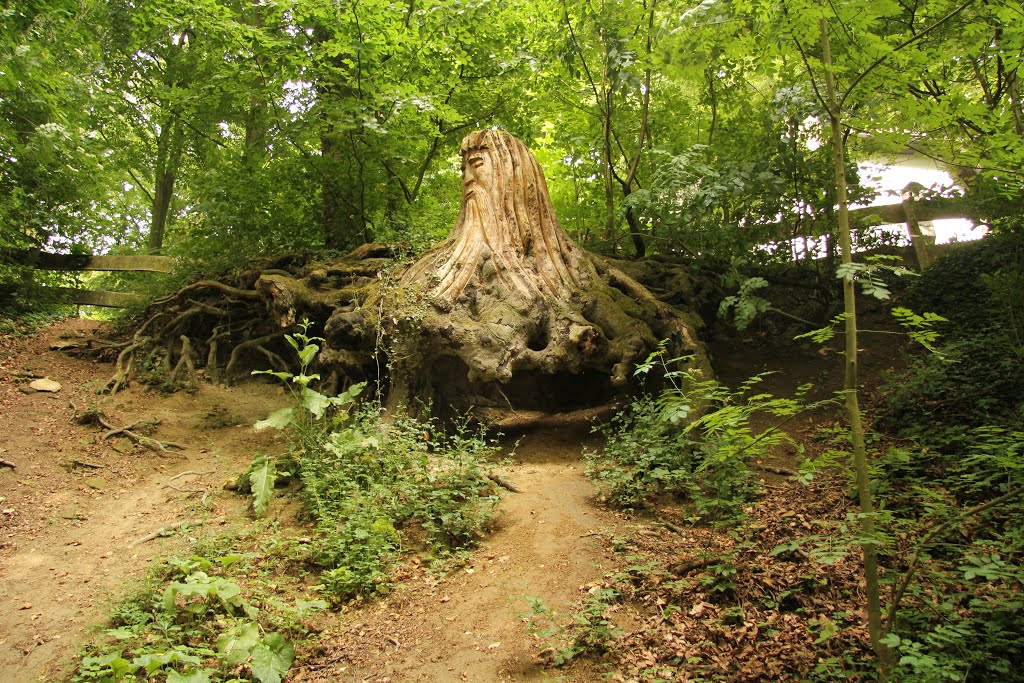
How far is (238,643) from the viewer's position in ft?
12.1

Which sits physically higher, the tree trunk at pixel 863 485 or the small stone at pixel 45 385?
the tree trunk at pixel 863 485

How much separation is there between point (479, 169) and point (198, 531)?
536 cm

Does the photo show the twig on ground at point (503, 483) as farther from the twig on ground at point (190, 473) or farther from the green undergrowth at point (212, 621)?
the twig on ground at point (190, 473)

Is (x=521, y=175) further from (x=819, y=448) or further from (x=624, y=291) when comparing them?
(x=819, y=448)

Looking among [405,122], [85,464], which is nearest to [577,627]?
[85,464]

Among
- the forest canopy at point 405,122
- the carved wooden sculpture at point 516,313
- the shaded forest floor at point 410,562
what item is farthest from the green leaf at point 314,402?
the forest canopy at point 405,122

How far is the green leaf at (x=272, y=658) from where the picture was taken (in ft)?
11.7

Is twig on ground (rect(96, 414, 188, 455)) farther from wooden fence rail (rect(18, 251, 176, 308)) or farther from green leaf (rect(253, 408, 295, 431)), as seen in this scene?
wooden fence rail (rect(18, 251, 176, 308))

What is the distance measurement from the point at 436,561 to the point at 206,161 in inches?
413

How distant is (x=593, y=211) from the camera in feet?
34.5

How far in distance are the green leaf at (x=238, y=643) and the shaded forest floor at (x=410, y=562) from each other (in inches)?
14.1

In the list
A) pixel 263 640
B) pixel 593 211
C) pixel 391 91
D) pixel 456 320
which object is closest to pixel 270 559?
pixel 263 640

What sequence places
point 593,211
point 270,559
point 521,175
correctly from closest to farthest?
point 270,559 < point 521,175 < point 593,211

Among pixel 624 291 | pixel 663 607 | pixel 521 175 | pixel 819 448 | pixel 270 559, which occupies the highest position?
pixel 521 175
